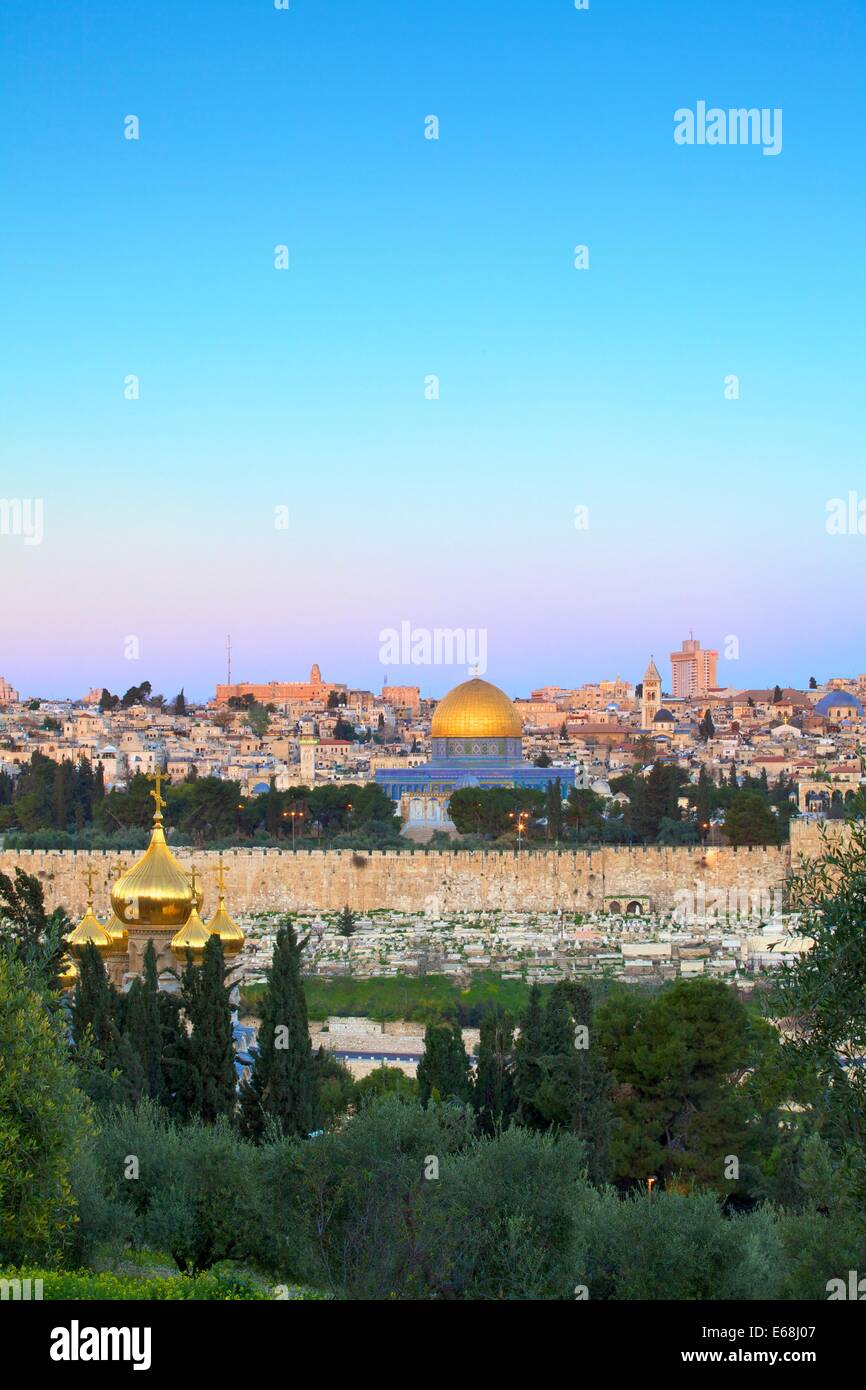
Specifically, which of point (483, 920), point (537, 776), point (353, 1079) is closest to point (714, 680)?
point (537, 776)

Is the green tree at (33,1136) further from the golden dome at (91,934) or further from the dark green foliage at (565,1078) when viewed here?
the golden dome at (91,934)

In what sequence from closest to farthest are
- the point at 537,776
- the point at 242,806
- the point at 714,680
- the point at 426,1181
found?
the point at 426,1181, the point at 242,806, the point at 537,776, the point at 714,680

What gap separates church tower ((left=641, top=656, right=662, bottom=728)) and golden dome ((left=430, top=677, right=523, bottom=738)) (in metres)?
40.4

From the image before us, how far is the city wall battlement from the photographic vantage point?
30.8 meters

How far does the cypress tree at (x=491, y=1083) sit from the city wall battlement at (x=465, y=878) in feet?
57.4

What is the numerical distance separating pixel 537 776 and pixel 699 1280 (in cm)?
4388

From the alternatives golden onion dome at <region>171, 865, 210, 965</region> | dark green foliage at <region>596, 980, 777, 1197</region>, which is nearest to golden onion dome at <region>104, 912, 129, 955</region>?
golden onion dome at <region>171, 865, 210, 965</region>

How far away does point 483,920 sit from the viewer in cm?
2927

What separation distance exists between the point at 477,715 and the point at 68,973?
4016cm

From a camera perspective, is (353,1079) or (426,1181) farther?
→ (353,1079)

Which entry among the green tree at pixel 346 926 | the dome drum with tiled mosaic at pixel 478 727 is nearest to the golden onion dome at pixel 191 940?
the green tree at pixel 346 926

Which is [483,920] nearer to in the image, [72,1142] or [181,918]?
[181,918]

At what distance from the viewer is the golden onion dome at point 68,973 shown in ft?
47.1

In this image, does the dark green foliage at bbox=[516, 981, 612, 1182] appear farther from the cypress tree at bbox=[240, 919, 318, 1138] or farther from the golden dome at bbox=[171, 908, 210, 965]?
the golden dome at bbox=[171, 908, 210, 965]
